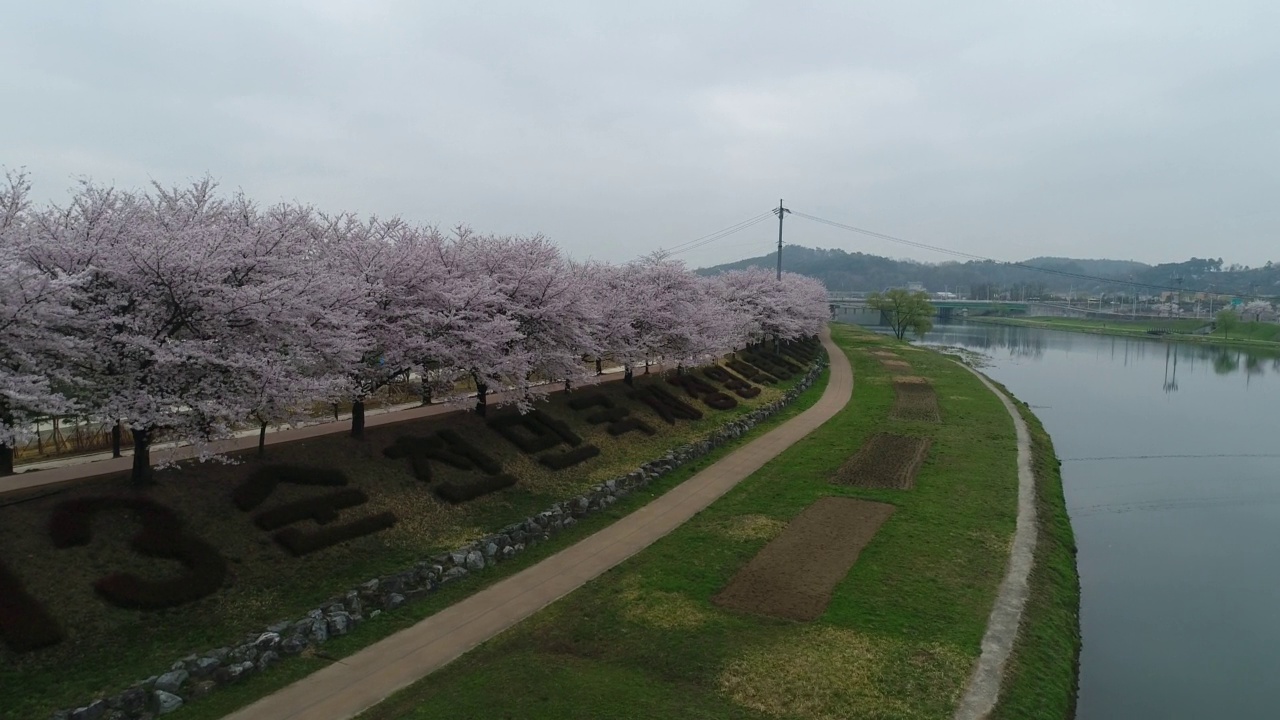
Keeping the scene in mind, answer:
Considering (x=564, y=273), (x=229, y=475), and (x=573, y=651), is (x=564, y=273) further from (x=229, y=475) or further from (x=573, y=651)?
(x=573, y=651)

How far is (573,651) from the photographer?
12852 mm

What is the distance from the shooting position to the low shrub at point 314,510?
52.4 feet

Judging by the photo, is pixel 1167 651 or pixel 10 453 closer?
pixel 1167 651

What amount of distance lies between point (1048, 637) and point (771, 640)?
5.83 m

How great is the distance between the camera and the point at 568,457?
24625 mm

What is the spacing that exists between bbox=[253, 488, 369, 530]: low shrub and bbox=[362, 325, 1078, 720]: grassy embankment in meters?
6.27

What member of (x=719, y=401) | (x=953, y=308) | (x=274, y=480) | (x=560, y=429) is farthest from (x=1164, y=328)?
(x=274, y=480)

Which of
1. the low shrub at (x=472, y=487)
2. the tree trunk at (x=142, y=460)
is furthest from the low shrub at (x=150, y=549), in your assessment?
the low shrub at (x=472, y=487)

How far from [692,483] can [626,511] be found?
3825 millimetres

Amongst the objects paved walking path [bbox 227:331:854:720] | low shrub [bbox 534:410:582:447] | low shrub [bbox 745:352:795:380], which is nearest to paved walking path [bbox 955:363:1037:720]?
paved walking path [bbox 227:331:854:720]

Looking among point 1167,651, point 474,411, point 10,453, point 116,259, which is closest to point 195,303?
point 116,259

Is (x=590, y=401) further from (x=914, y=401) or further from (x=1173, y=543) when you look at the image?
(x=1173, y=543)

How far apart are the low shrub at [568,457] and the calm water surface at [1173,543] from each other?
50.1ft

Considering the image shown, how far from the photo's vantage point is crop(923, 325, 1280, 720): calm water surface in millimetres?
14188
